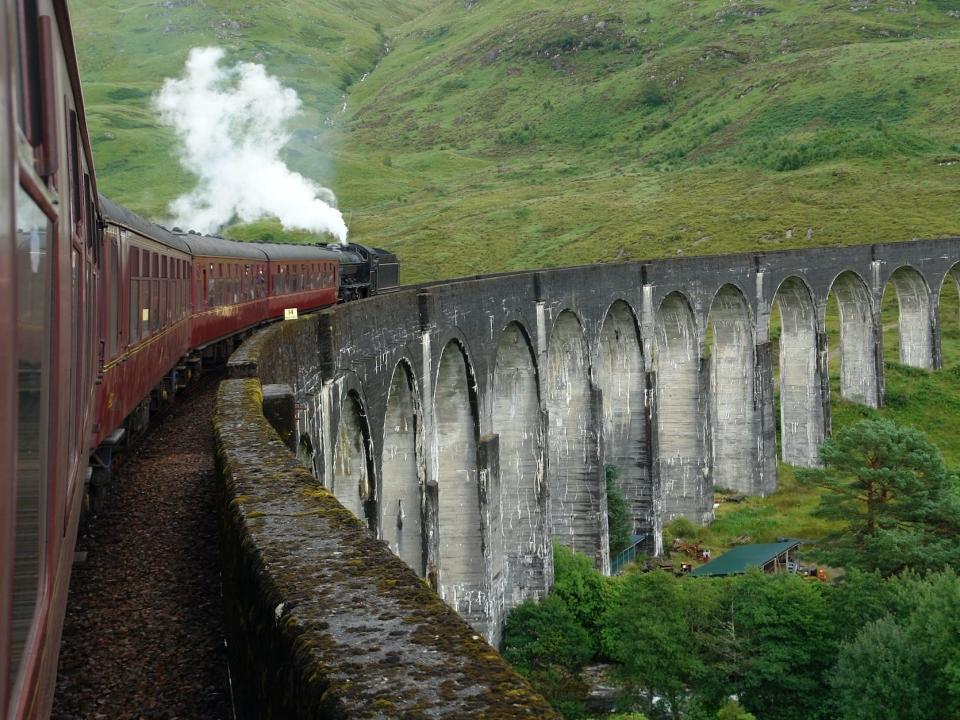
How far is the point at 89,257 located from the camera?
6301mm

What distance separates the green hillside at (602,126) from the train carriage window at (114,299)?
200ft

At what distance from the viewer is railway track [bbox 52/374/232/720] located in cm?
459

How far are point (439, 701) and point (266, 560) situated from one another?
4.41 feet

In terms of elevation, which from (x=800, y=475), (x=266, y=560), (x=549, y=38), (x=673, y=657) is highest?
(x=549, y=38)

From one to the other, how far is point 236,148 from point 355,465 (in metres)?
102

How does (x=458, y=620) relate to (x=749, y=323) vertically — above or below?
below

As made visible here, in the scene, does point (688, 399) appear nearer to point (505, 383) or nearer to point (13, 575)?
point (505, 383)

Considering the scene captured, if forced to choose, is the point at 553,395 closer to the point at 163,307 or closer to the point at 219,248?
the point at 219,248

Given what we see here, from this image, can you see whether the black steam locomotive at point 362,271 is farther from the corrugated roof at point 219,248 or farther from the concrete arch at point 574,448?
the corrugated roof at point 219,248

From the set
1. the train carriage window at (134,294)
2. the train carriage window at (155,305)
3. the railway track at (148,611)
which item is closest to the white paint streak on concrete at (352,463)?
the train carriage window at (155,305)

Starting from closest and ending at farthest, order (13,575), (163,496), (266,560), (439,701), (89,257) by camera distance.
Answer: (13,575)
(439,701)
(266,560)
(89,257)
(163,496)

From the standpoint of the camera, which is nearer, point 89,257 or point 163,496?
point 89,257

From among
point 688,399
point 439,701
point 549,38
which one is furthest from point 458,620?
point 549,38

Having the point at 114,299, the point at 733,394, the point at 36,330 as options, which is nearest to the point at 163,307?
the point at 114,299
